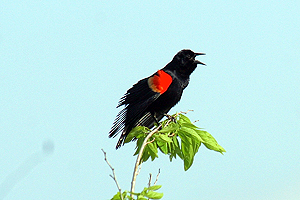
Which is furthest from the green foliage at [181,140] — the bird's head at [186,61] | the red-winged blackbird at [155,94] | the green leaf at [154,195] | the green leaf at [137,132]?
the bird's head at [186,61]

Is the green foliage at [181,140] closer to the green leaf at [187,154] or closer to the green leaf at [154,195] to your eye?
the green leaf at [187,154]

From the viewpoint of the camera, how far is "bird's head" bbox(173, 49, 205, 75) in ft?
21.4

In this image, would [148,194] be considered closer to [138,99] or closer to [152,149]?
[152,149]

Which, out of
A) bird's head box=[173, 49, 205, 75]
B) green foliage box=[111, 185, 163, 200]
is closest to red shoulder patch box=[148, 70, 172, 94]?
bird's head box=[173, 49, 205, 75]

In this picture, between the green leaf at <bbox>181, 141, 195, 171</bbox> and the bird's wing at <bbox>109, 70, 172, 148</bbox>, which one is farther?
the bird's wing at <bbox>109, 70, 172, 148</bbox>

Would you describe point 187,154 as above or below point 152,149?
below

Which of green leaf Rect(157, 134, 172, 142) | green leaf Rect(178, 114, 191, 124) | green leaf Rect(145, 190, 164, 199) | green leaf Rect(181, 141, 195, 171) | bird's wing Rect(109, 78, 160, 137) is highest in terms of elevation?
bird's wing Rect(109, 78, 160, 137)

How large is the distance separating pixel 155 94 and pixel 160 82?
0.74ft

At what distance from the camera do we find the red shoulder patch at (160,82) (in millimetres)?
5918

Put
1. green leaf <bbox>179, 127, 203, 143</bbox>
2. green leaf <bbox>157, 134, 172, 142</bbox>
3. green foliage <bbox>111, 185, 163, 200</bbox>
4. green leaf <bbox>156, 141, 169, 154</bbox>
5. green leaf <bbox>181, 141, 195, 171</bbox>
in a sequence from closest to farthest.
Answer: green foliage <bbox>111, 185, 163, 200</bbox> < green leaf <bbox>157, 134, 172, 142</bbox> < green leaf <bbox>179, 127, 203, 143</bbox> < green leaf <bbox>181, 141, 195, 171</bbox> < green leaf <bbox>156, 141, 169, 154</bbox>

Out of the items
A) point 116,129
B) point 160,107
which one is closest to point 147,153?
point 116,129

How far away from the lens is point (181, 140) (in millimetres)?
5059

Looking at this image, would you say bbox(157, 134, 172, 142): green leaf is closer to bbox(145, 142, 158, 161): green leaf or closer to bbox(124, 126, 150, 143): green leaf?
bbox(145, 142, 158, 161): green leaf

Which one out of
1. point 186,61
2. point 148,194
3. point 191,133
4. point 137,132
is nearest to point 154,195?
point 148,194
